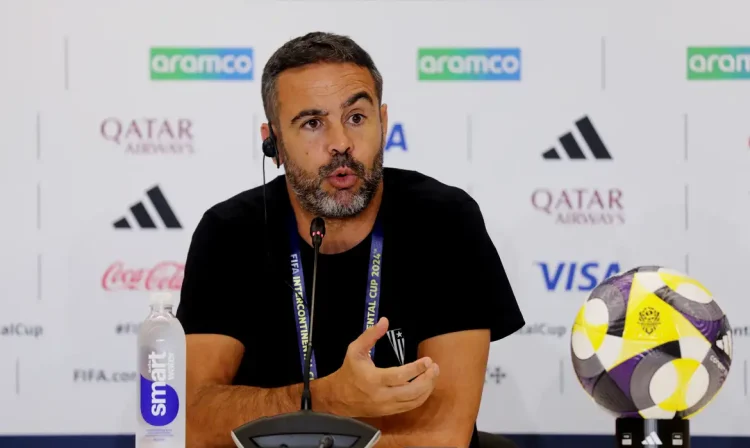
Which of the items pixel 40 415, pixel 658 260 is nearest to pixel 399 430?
pixel 658 260

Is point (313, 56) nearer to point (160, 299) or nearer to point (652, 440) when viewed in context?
point (160, 299)

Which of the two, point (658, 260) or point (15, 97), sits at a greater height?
point (15, 97)

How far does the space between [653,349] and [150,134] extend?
7.31ft

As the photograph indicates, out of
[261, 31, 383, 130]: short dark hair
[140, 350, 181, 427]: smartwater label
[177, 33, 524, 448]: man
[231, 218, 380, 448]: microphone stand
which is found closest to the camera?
[231, 218, 380, 448]: microphone stand

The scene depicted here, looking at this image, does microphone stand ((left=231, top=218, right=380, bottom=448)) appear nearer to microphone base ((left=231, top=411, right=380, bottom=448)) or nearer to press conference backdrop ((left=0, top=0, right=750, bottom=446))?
microphone base ((left=231, top=411, right=380, bottom=448))

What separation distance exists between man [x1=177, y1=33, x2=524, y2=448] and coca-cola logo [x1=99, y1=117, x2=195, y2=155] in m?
0.88

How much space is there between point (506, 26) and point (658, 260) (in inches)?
41.2

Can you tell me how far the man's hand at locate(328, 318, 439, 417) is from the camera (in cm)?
213

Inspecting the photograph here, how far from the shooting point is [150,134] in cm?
360

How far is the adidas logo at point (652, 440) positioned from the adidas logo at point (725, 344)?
0.24 m

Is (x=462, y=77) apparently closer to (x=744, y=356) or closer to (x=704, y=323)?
(x=744, y=356)

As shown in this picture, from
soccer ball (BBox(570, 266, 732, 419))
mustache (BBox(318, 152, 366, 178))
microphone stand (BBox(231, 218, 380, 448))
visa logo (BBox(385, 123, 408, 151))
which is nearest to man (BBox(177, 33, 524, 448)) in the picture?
mustache (BBox(318, 152, 366, 178))

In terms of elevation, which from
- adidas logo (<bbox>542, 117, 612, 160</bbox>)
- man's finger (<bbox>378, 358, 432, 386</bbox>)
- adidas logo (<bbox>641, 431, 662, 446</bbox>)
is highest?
adidas logo (<bbox>542, 117, 612, 160</bbox>)

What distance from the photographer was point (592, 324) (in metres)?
2.12
